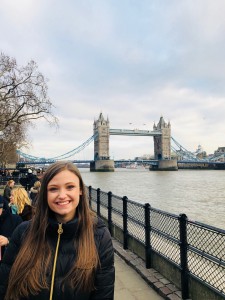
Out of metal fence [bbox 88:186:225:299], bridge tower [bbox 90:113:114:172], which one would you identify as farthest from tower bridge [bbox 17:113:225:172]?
metal fence [bbox 88:186:225:299]

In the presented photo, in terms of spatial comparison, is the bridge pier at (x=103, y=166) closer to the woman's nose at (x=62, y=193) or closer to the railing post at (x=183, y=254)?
the railing post at (x=183, y=254)

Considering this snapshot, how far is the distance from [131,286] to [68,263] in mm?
2744

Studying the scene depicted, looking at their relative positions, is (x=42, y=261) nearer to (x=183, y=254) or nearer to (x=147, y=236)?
(x=183, y=254)

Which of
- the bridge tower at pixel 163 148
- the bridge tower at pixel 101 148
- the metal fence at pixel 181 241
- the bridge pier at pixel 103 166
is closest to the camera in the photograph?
the metal fence at pixel 181 241

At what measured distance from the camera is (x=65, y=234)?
1662 mm

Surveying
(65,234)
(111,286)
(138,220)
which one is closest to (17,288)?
(65,234)

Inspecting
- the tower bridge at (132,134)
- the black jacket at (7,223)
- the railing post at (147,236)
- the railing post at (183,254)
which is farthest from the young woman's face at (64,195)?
the tower bridge at (132,134)

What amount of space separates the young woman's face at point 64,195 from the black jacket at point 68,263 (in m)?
0.08

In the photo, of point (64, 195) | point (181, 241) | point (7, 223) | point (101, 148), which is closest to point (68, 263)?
point (64, 195)

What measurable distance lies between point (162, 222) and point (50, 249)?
2948 millimetres

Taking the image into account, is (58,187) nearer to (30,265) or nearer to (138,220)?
(30,265)

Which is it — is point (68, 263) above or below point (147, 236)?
above

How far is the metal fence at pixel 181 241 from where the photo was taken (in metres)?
3.30

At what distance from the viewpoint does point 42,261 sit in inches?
64.2
